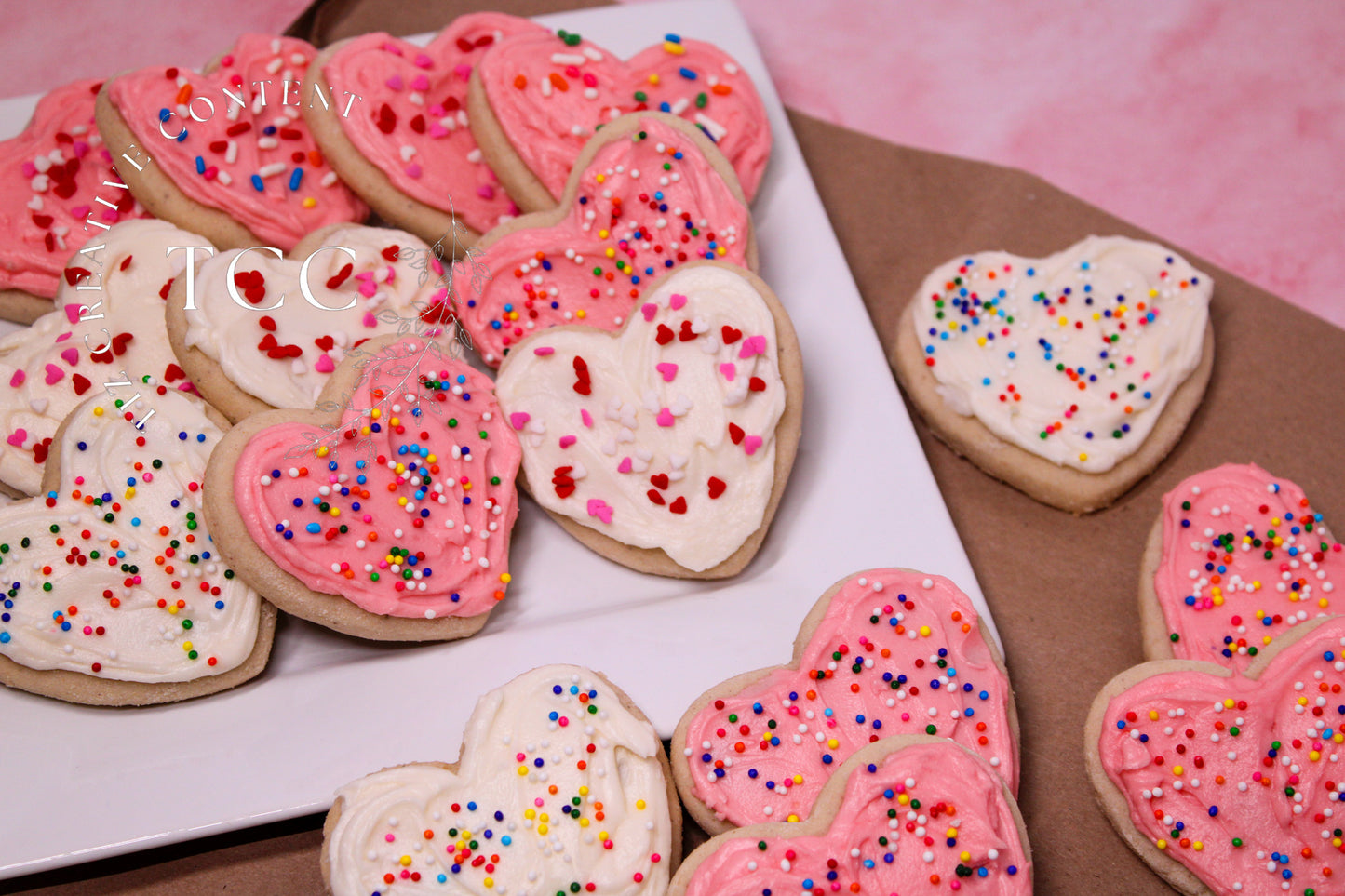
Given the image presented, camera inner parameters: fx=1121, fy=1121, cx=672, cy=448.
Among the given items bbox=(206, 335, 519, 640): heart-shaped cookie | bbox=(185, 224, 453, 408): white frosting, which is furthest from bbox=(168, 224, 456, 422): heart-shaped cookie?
bbox=(206, 335, 519, 640): heart-shaped cookie

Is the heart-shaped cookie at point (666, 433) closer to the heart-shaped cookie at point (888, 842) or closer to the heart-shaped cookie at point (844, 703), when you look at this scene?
the heart-shaped cookie at point (844, 703)

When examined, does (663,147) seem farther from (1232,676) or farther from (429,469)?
(1232,676)

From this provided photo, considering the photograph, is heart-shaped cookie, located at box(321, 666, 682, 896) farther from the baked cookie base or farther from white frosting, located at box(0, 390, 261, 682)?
the baked cookie base

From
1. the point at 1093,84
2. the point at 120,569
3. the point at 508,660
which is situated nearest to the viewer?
the point at 120,569

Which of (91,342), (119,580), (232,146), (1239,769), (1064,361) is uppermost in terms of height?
(232,146)

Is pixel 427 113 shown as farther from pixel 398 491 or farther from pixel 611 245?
pixel 398 491

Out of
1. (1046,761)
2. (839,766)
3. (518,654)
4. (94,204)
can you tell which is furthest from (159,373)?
(1046,761)

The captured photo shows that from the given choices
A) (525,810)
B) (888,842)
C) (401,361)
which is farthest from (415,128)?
(888,842)
